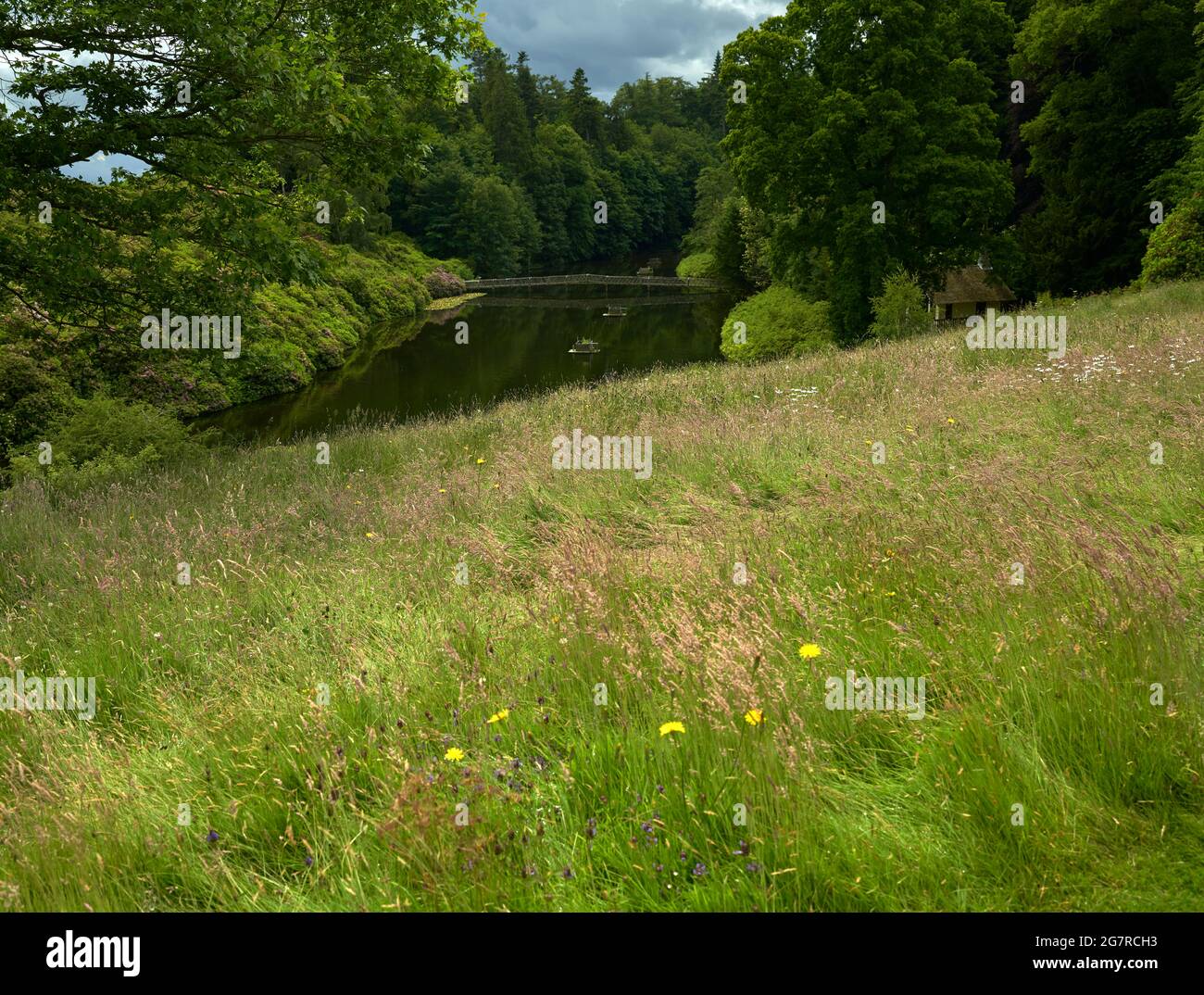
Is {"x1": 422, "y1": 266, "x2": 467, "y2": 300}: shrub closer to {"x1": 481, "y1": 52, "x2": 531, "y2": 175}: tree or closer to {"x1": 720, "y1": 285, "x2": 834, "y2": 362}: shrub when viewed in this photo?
{"x1": 481, "y1": 52, "x2": 531, "y2": 175}: tree

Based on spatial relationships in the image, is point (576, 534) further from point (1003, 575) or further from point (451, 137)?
point (451, 137)

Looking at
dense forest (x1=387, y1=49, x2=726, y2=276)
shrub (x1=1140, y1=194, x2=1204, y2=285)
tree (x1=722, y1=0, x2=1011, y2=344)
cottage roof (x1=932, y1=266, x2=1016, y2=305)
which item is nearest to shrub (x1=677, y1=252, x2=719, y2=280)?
dense forest (x1=387, y1=49, x2=726, y2=276)

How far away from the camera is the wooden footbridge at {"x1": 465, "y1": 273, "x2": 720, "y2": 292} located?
82.2m

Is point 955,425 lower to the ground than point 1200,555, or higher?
A: higher

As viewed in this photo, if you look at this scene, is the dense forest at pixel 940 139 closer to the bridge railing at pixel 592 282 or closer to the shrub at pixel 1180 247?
the shrub at pixel 1180 247

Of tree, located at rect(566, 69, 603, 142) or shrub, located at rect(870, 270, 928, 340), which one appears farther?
tree, located at rect(566, 69, 603, 142)

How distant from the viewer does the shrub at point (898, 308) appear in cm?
2617

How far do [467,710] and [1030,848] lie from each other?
80.1 inches

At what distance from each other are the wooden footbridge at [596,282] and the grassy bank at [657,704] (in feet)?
253

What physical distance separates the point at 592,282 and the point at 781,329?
51.9 metres

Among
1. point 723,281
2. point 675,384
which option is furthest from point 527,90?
point 675,384

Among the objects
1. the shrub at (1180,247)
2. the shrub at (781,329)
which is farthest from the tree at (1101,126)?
the shrub at (781,329)

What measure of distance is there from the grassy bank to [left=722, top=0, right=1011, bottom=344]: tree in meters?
25.3

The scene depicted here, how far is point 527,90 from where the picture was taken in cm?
11944
